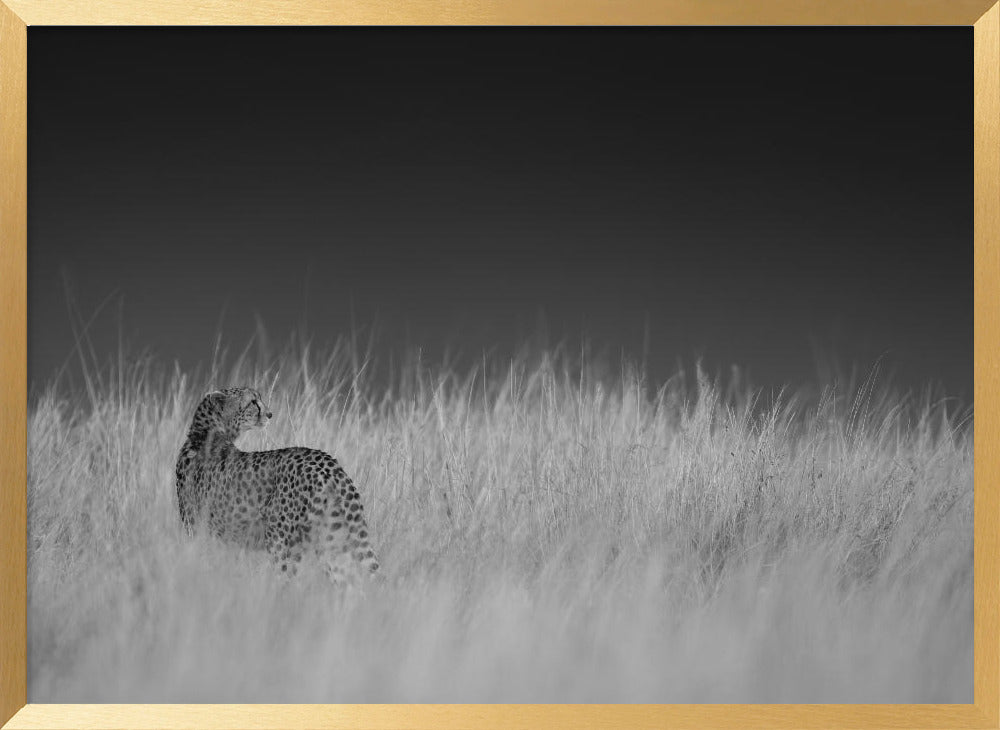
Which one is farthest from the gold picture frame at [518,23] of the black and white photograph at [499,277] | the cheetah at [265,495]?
the cheetah at [265,495]

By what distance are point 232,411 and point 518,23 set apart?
1.36m

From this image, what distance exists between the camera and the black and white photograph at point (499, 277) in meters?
3.34

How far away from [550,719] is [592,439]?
2.70 feet

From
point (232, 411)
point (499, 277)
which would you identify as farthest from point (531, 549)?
point (232, 411)

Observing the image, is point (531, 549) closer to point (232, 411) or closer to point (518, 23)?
point (232, 411)

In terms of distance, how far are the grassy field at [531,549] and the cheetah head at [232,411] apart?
0.04m

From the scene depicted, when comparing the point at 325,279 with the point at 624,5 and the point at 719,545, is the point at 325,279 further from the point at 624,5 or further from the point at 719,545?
the point at 719,545

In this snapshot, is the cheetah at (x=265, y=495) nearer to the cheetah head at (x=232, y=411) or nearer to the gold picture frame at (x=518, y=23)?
the cheetah head at (x=232, y=411)

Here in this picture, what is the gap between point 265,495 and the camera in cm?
342

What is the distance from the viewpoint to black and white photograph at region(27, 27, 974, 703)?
3.34 m

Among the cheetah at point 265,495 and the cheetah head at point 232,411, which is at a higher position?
the cheetah head at point 232,411

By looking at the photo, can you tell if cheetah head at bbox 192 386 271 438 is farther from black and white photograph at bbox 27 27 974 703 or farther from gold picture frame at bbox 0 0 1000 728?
gold picture frame at bbox 0 0 1000 728

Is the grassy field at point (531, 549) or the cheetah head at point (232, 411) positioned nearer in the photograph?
the grassy field at point (531, 549)

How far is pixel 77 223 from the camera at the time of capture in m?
3.36
